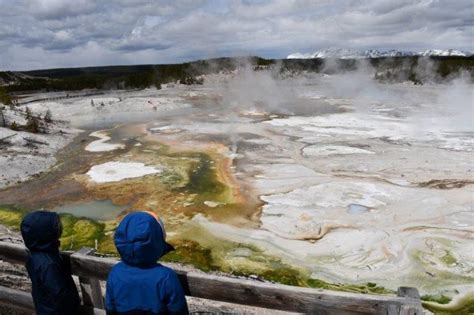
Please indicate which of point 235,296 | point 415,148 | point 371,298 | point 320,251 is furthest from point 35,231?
point 415,148

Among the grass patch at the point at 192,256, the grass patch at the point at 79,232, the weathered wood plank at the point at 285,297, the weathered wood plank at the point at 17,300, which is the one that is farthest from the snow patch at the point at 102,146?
the weathered wood plank at the point at 285,297

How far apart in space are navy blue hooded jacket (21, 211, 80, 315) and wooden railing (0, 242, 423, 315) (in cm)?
7

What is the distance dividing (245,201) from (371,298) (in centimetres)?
694

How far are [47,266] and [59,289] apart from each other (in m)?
0.16

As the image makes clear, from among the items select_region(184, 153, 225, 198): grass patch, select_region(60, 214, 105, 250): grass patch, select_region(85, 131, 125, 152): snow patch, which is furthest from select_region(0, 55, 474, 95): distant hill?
select_region(60, 214, 105, 250): grass patch

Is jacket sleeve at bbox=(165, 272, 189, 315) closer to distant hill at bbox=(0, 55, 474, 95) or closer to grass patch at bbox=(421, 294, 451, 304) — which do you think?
grass patch at bbox=(421, 294, 451, 304)

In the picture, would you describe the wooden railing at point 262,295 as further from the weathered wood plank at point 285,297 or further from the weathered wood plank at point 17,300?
the weathered wood plank at point 17,300

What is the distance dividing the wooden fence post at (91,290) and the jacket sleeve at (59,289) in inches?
2.8

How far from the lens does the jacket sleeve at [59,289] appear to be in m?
2.37

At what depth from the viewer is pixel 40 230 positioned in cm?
229

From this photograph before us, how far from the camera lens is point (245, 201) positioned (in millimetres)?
8836

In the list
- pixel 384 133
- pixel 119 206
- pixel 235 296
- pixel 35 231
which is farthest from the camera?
pixel 384 133

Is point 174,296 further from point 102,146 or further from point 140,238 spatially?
point 102,146

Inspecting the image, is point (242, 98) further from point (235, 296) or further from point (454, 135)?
point (235, 296)
